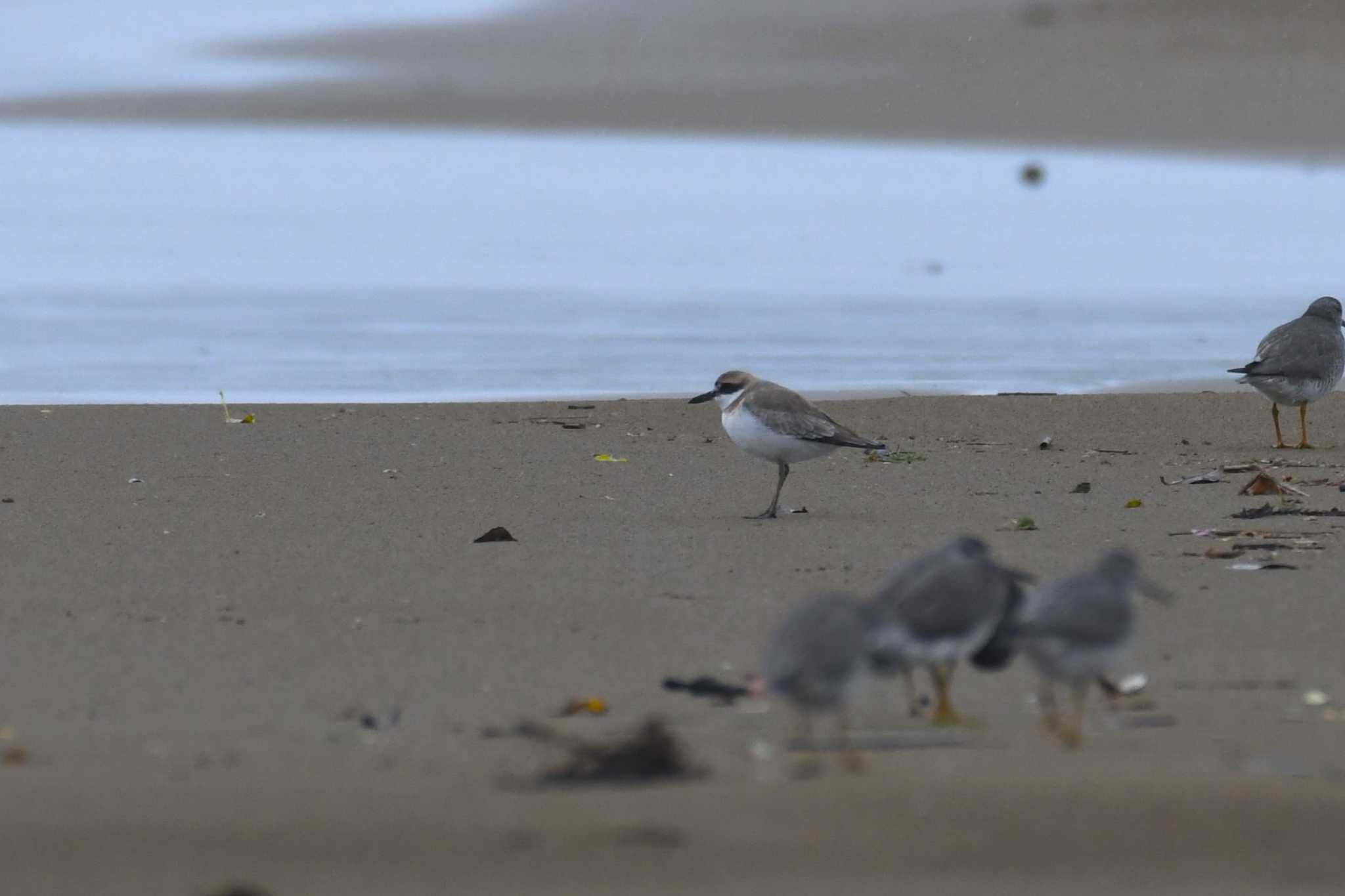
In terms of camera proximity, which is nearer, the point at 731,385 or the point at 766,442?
the point at 766,442

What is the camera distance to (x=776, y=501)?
961 centimetres

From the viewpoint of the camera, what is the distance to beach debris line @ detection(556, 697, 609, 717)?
6.21 meters

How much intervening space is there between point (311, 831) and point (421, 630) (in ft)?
7.82

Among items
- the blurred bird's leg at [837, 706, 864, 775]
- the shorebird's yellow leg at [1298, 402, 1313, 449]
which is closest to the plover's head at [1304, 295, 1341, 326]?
the shorebird's yellow leg at [1298, 402, 1313, 449]

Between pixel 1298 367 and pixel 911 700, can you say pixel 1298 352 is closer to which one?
pixel 1298 367

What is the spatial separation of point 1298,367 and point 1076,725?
6.94 metres

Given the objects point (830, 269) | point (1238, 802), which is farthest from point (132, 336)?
point (1238, 802)

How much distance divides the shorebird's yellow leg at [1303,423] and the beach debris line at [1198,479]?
1.46 m

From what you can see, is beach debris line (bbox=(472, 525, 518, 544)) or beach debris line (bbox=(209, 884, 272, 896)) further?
beach debris line (bbox=(472, 525, 518, 544))

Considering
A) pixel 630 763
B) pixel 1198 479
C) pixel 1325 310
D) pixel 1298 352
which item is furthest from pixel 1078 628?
pixel 1325 310

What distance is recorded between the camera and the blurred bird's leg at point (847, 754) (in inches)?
211

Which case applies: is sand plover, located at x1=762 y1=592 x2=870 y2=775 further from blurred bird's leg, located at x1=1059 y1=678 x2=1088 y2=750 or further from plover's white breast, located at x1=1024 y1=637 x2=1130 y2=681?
blurred bird's leg, located at x1=1059 y1=678 x2=1088 y2=750

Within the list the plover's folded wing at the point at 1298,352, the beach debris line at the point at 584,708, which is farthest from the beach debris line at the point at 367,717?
the plover's folded wing at the point at 1298,352

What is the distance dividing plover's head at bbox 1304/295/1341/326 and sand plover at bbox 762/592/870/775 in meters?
8.33
